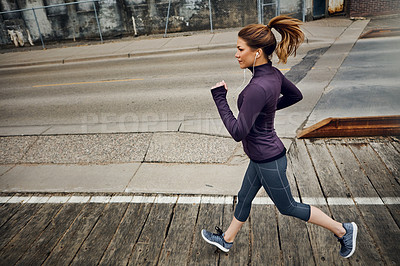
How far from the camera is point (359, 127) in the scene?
478 cm

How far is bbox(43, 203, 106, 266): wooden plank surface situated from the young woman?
5.80ft

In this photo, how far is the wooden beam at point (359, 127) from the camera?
4.72 metres

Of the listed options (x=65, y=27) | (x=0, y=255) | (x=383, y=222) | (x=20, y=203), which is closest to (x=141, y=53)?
(x=65, y=27)

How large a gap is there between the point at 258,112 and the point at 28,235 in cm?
308

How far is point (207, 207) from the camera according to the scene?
3562 millimetres

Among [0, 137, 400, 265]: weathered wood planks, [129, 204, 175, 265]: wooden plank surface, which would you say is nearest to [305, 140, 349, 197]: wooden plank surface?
[0, 137, 400, 265]: weathered wood planks

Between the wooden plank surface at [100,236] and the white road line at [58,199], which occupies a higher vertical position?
the white road line at [58,199]

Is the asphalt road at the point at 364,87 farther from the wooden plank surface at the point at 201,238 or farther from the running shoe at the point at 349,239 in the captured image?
the running shoe at the point at 349,239

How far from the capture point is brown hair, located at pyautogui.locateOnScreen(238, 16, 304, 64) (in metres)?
2.12

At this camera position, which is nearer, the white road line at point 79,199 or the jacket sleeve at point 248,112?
the jacket sleeve at point 248,112

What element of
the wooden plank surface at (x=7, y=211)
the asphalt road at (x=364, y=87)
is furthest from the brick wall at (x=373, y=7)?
the wooden plank surface at (x=7, y=211)

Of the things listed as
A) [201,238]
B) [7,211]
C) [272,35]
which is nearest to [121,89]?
[7,211]

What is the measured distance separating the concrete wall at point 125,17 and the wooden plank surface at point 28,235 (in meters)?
15.2

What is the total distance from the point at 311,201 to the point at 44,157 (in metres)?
4.50
